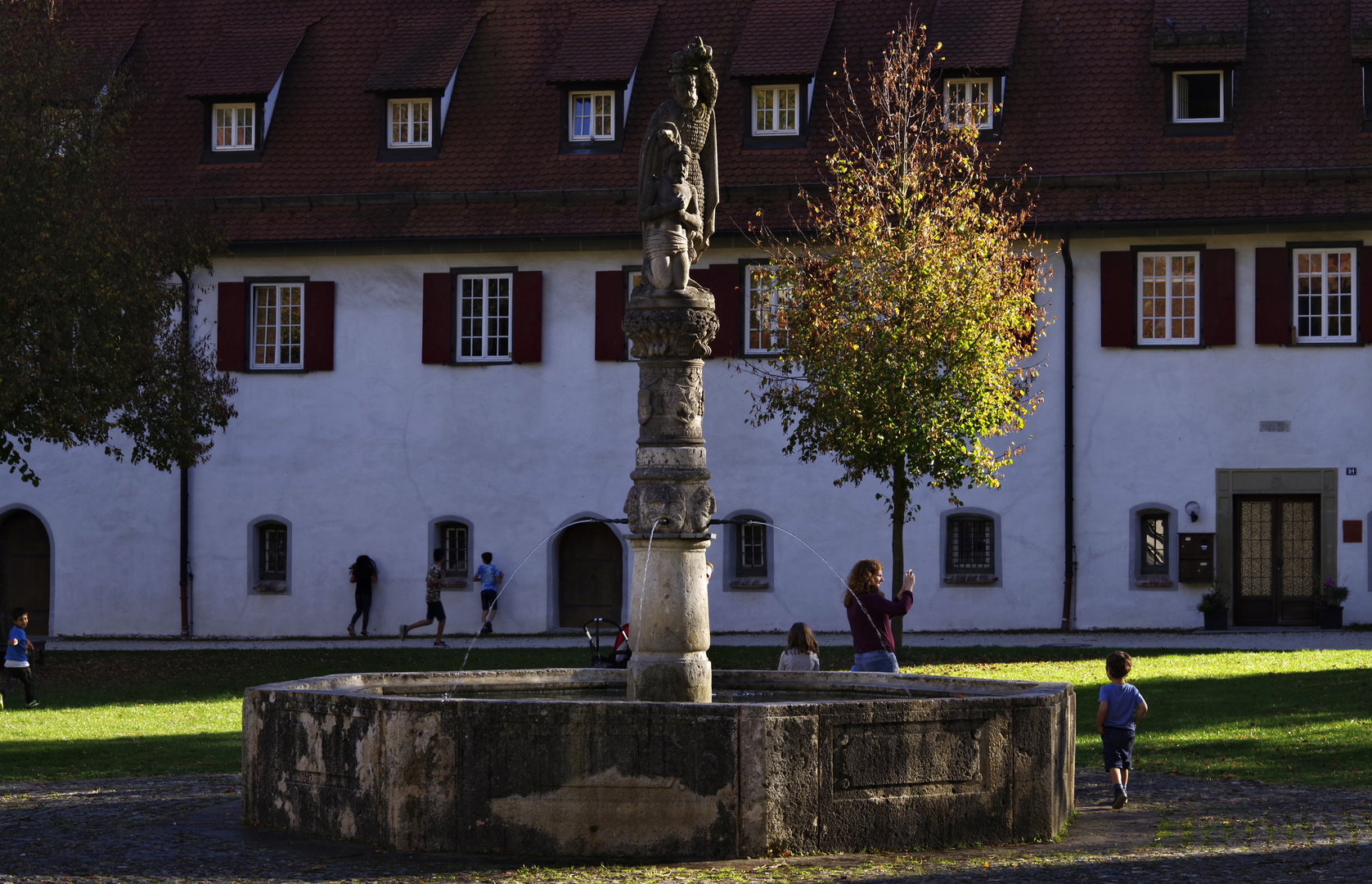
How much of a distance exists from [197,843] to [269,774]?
565mm

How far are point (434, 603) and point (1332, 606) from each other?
13320 millimetres

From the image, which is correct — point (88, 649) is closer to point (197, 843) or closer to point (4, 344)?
point (4, 344)

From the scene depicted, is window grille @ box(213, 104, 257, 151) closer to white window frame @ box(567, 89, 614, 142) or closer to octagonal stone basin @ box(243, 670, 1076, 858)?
white window frame @ box(567, 89, 614, 142)

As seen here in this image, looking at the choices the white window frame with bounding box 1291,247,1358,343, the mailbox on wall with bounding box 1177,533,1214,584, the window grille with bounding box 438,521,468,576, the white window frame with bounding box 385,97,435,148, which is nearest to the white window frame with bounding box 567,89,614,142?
the white window frame with bounding box 385,97,435,148

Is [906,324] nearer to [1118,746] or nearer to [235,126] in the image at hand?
[1118,746]

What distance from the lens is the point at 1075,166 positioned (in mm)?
29125

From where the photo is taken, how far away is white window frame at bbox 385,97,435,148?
105 ft

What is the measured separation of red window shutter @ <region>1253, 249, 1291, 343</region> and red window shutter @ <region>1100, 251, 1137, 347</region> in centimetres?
180

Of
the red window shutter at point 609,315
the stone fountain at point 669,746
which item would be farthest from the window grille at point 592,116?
the stone fountain at point 669,746

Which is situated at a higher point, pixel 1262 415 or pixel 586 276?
pixel 586 276

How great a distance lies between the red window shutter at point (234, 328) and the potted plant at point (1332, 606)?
17243 millimetres

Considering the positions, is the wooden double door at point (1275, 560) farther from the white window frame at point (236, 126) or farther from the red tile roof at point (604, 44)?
the white window frame at point (236, 126)

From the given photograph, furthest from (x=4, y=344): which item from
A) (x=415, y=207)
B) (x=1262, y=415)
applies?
(x=1262, y=415)

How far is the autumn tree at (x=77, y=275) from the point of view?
2228 centimetres
